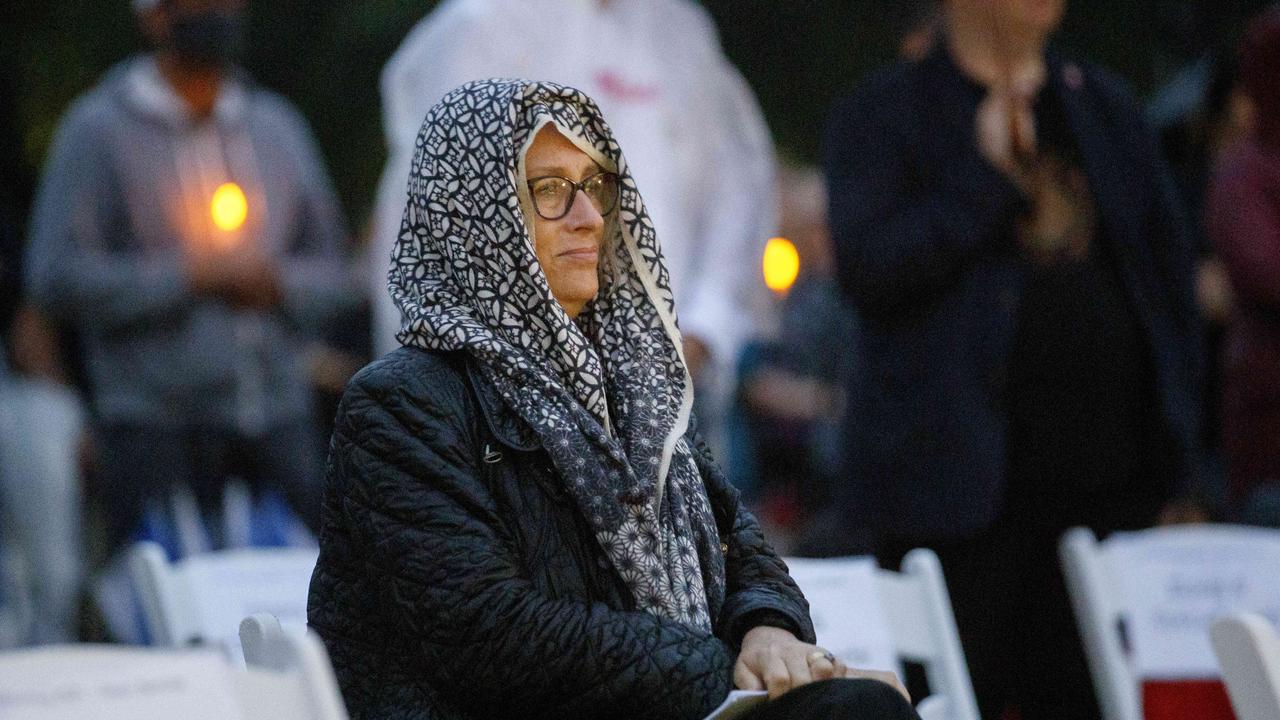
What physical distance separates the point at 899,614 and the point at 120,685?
1982mm

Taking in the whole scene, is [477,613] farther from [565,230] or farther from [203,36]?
[203,36]

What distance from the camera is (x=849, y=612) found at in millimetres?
3562

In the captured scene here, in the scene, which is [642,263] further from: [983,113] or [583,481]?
[983,113]

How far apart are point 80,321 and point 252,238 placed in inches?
18.9

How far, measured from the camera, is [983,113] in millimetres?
4270

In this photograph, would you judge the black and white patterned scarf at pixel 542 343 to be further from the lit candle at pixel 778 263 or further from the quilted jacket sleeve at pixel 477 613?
the lit candle at pixel 778 263

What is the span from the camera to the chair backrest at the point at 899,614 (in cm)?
355

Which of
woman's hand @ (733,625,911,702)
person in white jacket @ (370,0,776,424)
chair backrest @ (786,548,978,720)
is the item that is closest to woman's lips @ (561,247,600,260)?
woman's hand @ (733,625,911,702)

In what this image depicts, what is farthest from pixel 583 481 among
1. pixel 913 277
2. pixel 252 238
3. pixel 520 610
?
pixel 252 238

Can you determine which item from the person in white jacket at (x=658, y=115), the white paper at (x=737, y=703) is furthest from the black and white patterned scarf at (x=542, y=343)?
the person in white jacket at (x=658, y=115)

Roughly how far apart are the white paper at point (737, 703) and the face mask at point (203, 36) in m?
3.03

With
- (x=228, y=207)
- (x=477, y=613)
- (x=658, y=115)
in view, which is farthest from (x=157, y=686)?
(x=228, y=207)

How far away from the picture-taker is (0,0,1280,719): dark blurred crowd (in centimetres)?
420

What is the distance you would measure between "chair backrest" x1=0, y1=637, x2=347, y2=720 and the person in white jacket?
2.40 meters
